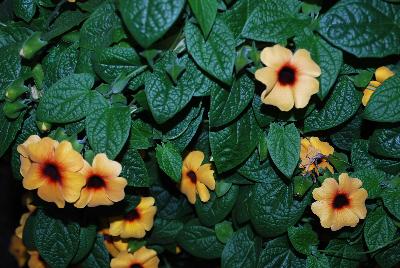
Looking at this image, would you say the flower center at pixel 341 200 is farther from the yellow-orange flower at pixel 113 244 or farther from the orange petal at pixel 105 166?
the yellow-orange flower at pixel 113 244

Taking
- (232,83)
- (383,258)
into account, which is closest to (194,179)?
(232,83)

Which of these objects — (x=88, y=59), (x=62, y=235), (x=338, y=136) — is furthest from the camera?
(x=62, y=235)

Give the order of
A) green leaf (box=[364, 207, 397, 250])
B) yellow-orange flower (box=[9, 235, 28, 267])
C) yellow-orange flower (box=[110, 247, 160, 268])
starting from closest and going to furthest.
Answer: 1. green leaf (box=[364, 207, 397, 250])
2. yellow-orange flower (box=[110, 247, 160, 268])
3. yellow-orange flower (box=[9, 235, 28, 267])

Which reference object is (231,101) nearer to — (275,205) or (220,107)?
(220,107)

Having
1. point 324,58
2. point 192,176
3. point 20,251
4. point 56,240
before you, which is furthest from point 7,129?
point 20,251

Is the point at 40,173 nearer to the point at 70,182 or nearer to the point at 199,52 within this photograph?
the point at 70,182

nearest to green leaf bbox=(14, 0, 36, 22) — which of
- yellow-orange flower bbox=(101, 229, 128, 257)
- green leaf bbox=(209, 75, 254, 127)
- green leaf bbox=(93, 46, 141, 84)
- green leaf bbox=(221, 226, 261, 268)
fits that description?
green leaf bbox=(93, 46, 141, 84)

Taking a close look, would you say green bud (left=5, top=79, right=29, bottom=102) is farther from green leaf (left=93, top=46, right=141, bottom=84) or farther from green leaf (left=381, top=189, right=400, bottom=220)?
green leaf (left=381, top=189, right=400, bottom=220)
